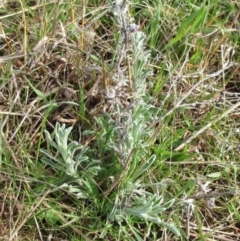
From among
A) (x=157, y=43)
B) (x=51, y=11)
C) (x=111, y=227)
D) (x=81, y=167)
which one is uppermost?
(x=51, y=11)

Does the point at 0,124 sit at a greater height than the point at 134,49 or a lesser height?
lesser

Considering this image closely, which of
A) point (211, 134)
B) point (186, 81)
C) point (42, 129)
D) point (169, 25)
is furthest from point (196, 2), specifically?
point (42, 129)

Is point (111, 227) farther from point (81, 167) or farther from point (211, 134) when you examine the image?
point (211, 134)

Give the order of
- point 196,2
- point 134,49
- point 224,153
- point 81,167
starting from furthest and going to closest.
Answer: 1. point 196,2
2. point 224,153
3. point 81,167
4. point 134,49

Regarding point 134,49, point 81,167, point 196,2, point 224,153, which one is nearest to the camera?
point 134,49

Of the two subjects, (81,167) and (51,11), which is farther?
(51,11)

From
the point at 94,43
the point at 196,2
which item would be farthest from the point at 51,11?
the point at 196,2
